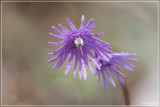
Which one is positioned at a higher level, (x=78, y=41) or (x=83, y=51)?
(x=78, y=41)

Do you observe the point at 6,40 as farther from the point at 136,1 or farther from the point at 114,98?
the point at 136,1

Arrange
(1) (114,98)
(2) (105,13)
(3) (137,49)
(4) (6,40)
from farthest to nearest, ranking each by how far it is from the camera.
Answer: (2) (105,13), (4) (6,40), (3) (137,49), (1) (114,98)

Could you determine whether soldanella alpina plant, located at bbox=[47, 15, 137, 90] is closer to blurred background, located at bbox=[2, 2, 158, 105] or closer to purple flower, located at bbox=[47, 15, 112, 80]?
purple flower, located at bbox=[47, 15, 112, 80]

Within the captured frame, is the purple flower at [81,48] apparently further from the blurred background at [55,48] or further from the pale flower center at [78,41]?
the blurred background at [55,48]

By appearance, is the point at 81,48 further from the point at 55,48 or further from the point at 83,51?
the point at 55,48

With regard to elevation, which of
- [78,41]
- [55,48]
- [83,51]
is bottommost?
[83,51]

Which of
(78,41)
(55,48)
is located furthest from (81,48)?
(55,48)

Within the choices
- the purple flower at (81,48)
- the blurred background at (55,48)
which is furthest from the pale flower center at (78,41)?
the blurred background at (55,48)

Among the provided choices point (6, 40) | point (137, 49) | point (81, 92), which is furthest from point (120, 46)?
point (6, 40)

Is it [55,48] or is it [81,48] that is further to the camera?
[55,48]
